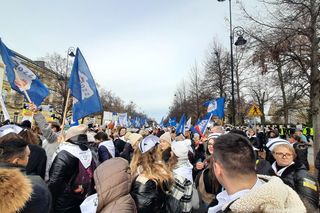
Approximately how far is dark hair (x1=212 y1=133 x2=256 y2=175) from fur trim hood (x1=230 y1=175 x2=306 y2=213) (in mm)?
325

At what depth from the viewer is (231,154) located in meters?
2.02

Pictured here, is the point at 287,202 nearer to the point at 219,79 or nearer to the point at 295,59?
the point at 295,59

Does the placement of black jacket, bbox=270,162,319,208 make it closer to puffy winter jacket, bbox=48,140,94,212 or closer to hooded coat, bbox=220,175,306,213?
hooded coat, bbox=220,175,306,213

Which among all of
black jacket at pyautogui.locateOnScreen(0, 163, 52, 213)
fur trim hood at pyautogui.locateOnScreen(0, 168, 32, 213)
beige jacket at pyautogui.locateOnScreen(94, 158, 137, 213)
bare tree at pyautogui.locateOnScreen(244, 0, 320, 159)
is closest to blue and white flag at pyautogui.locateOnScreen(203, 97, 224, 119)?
bare tree at pyautogui.locateOnScreen(244, 0, 320, 159)

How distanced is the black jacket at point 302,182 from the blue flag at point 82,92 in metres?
4.29

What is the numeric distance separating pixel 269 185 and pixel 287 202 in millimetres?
140

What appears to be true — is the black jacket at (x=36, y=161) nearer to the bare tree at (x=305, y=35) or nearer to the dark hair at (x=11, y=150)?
the dark hair at (x=11, y=150)

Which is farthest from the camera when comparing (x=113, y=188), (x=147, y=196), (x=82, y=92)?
(x=82, y=92)

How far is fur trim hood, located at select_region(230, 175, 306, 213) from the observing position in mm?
1548

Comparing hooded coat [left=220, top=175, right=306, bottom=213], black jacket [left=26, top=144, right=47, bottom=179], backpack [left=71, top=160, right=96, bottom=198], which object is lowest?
backpack [left=71, top=160, right=96, bottom=198]

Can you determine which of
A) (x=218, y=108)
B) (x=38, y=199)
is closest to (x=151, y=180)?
(x=38, y=199)

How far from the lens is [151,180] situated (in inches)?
126

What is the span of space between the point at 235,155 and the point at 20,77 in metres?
A: 6.57

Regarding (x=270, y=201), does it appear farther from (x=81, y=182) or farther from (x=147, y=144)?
(x=81, y=182)
